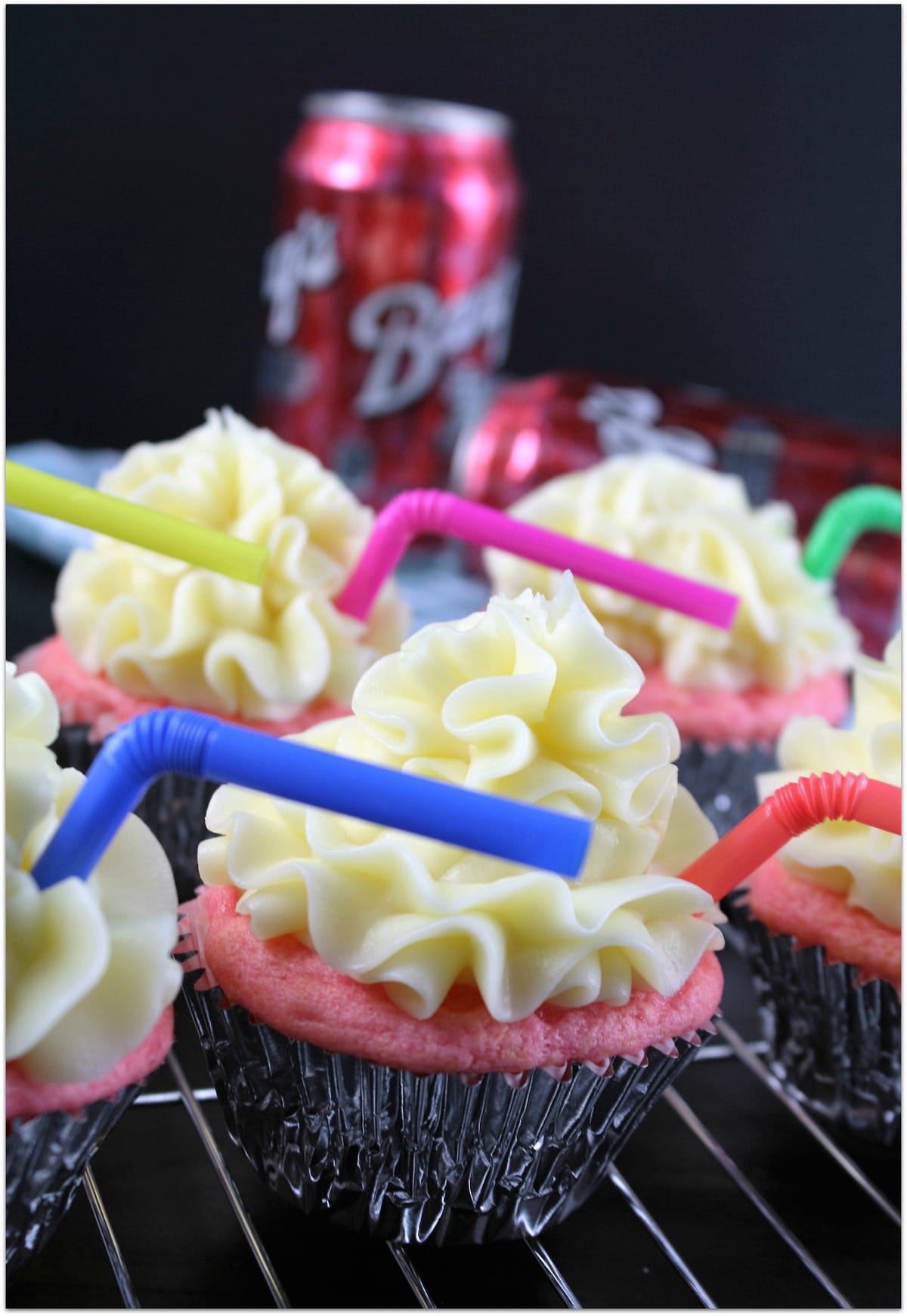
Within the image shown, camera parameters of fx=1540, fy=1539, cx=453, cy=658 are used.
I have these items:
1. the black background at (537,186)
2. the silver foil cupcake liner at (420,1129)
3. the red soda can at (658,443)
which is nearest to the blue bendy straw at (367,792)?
the silver foil cupcake liner at (420,1129)

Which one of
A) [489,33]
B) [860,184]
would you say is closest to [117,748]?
[489,33]

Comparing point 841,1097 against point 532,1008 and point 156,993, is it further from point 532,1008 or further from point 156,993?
point 156,993

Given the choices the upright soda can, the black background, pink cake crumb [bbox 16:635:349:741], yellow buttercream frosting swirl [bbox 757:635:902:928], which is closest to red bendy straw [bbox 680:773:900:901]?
yellow buttercream frosting swirl [bbox 757:635:902:928]

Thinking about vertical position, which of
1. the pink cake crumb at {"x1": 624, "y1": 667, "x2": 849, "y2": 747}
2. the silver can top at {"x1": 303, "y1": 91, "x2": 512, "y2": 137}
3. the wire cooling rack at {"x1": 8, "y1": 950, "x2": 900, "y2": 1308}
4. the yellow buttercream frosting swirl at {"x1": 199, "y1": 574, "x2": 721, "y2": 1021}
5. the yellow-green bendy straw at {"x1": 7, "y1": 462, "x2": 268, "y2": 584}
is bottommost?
the wire cooling rack at {"x1": 8, "y1": 950, "x2": 900, "y2": 1308}

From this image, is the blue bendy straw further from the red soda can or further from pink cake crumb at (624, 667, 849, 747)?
the red soda can

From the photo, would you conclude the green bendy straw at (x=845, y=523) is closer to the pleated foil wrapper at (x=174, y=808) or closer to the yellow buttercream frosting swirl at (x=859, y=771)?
the yellow buttercream frosting swirl at (x=859, y=771)
